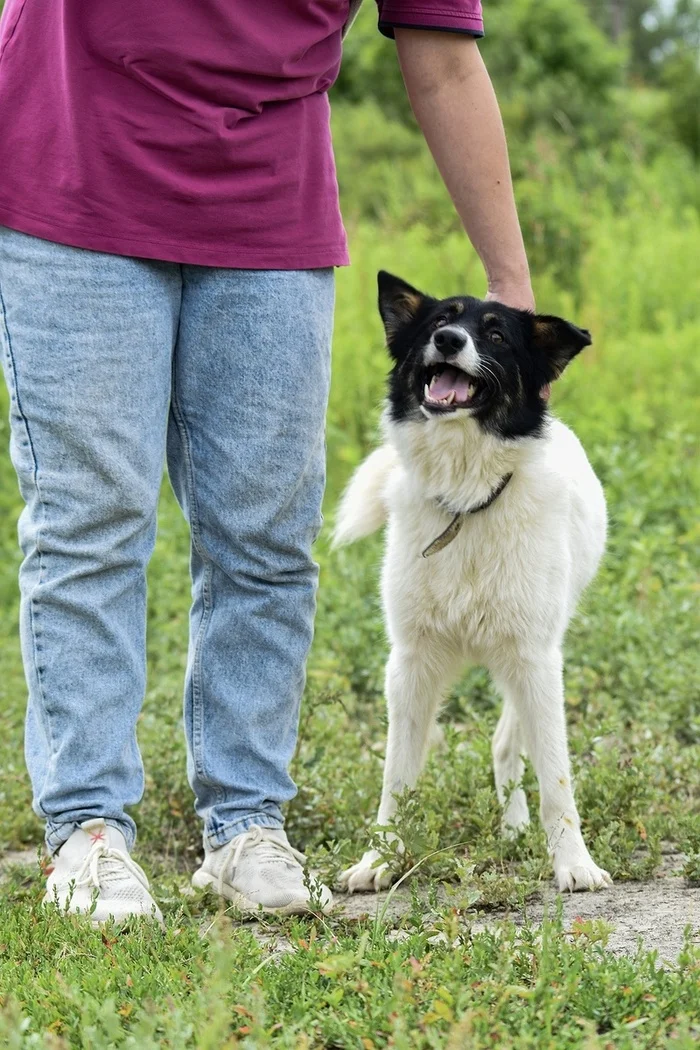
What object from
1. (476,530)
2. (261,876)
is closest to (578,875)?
(261,876)

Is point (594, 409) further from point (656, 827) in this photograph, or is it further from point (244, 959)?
point (244, 959)

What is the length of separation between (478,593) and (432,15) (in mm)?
1363

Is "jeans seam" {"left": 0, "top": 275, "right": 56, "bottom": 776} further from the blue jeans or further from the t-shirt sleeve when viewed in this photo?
the t-shirt sleeve

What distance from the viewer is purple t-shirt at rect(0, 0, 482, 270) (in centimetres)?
251

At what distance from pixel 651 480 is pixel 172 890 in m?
3.92

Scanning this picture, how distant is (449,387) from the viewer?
126 inches

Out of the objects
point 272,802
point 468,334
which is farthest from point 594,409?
point 272,802

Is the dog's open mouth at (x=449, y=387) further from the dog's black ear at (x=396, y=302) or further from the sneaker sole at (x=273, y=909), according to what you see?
the sneaker sole at (x=273, y=909)

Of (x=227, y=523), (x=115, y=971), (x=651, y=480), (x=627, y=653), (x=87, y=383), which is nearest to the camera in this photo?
(x=115, y=971)

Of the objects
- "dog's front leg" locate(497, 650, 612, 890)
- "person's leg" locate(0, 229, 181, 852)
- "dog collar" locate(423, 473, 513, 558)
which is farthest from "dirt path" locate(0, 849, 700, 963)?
"dog collar" locate(423, 473, 513, 558)

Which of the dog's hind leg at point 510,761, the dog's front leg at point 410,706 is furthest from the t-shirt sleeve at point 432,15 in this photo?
the dog's hind leg at point 510,761

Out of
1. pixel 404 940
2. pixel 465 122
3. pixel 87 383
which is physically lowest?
pixel 404 940

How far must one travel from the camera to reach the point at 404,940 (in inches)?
89.5

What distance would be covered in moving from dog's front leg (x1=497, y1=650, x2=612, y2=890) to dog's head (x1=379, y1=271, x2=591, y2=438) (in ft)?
1.97
